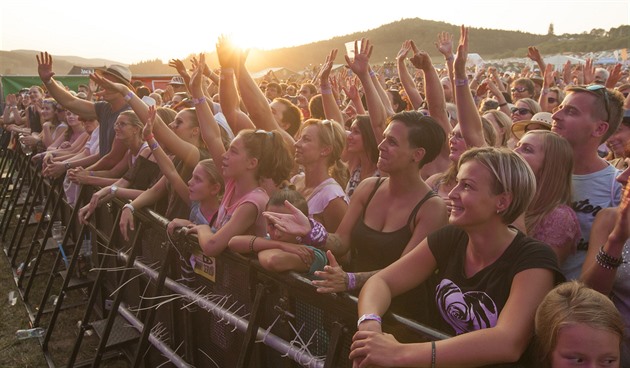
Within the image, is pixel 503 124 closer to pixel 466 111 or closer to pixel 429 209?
pixel 466 111

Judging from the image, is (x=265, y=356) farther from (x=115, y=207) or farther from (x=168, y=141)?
(x=115, y=207)

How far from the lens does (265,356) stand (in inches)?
110

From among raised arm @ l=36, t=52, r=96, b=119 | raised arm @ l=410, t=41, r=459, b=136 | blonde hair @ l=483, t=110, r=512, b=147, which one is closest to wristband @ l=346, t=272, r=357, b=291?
raised arm @ l=410, t=41, r=459, b=136

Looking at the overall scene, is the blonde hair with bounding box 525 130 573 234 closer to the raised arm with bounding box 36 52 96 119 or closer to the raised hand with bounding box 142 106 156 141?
the raised hand with bounding box 142 106 156 141

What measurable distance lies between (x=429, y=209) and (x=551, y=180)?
0.66m

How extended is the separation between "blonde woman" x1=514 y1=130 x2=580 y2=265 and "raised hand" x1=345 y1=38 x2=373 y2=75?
2214 mm

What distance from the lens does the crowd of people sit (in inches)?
75.9

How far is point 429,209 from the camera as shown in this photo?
2871mm

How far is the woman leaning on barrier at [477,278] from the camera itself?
189cm

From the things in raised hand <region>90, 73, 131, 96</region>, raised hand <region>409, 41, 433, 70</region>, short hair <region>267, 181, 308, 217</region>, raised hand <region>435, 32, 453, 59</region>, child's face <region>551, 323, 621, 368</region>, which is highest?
raised hand <region>435, 32, 453, 59</region>

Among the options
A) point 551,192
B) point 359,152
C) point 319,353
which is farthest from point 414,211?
point 359,152

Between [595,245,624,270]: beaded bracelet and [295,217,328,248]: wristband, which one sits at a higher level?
[595,245,624,270]: beaded bracelet

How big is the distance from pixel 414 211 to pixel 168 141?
8.04 feet

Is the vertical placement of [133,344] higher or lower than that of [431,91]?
lower
